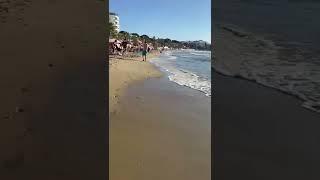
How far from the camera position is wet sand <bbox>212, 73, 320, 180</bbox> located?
2.01 meters

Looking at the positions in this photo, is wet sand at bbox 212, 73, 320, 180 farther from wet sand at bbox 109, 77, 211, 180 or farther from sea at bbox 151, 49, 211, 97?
sea at bbox 151, 49, 211, 97

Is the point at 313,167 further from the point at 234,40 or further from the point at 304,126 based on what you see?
the point at 234,40

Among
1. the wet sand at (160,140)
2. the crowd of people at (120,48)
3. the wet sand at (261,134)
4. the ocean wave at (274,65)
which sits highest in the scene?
the crowd of people at (120,48)

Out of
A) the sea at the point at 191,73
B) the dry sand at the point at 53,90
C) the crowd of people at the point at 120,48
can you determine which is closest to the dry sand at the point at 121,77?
the sea at the point at 191,73

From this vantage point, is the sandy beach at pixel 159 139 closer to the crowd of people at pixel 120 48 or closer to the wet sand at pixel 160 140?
the wet sand at pixel 160 140

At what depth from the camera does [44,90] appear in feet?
6.86

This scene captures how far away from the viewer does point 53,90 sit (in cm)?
211

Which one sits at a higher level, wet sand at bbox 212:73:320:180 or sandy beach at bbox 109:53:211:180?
wet sand at bbox 212:73:320:180

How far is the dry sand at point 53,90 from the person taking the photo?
2.00 metres

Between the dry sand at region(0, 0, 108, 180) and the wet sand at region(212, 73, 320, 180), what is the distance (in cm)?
71

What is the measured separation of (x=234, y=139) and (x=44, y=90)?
1.14 m

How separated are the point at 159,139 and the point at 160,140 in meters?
0.06

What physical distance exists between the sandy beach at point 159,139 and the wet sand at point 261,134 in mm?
863

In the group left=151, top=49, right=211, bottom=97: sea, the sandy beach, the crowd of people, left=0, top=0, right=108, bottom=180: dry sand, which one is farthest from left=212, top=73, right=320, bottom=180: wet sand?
the crowd of people
